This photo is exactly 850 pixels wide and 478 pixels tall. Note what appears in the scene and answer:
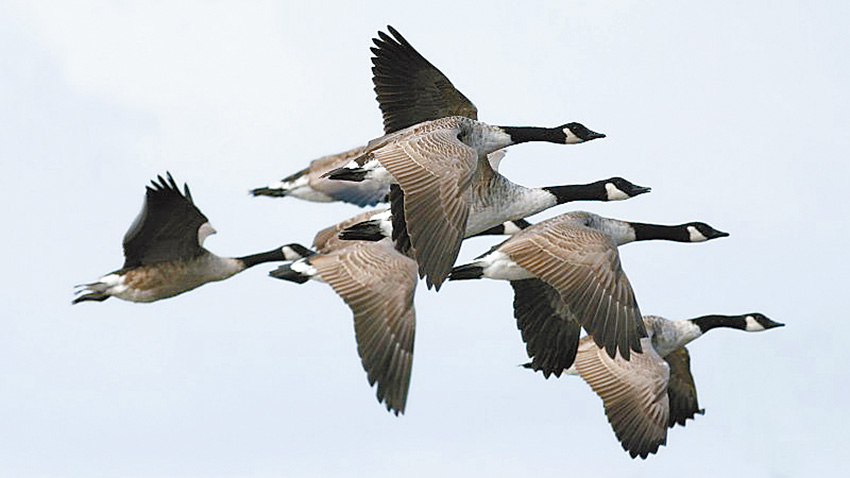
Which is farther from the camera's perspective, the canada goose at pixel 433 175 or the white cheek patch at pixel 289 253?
the white cheek patch at pixel 289 253

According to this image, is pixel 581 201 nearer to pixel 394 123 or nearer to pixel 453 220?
pixel 394 123

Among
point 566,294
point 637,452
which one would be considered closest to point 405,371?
point 566,294

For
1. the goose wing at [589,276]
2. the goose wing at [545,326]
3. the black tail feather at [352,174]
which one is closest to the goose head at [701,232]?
the goose wing at [545,326]

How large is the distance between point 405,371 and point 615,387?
3.10 m

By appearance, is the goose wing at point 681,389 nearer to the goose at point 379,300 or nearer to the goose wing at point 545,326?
the goose wing at point 545,326

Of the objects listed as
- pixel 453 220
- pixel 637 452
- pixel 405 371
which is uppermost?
pixel 453 220

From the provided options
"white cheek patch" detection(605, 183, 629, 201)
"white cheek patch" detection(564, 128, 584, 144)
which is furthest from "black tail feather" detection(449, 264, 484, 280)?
"white cheek patch" detection(605, 183, 629, 201)

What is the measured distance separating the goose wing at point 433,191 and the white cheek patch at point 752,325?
8.66 metres

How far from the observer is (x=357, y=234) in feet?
63.5

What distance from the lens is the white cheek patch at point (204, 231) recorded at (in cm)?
2139

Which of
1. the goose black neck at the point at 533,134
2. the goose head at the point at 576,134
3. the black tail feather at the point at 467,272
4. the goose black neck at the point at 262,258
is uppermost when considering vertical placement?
the goose black neck at the point at 533,134

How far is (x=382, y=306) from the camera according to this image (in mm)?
18672

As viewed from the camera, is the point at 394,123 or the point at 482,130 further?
the point at 394,123

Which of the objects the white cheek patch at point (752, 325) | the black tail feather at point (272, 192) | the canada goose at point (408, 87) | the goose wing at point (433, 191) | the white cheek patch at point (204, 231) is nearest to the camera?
the goose wing at point (433, 191)
